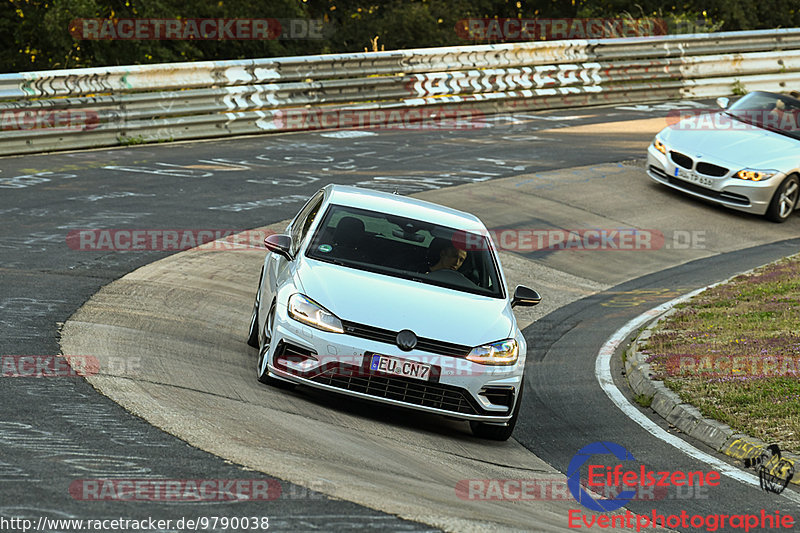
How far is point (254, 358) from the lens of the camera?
9172 millimetres

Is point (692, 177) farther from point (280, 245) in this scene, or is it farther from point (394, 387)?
point (394, 387)

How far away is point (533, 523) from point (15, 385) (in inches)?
142

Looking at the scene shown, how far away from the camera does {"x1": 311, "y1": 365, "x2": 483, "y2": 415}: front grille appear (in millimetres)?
7578

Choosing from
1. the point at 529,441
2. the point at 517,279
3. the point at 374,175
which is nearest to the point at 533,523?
the point at 529,441

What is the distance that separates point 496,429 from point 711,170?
10.1m

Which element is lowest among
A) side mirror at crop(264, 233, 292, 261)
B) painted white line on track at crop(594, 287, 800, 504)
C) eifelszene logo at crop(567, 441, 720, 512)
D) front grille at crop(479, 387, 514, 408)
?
painted white line on track at crop(594, 287, 800, 504)

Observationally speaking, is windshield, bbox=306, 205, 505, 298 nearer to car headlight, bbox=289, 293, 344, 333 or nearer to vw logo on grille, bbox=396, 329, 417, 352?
car headlight, bbox=289, 293, 344, 333

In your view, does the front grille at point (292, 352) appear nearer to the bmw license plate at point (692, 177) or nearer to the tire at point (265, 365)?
the tire at point (265, 365)

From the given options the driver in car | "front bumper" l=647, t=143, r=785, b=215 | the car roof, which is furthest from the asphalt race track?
the car roof

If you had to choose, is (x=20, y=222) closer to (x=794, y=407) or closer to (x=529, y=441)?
(x=529, y=441)

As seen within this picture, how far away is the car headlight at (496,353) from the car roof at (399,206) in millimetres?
1577

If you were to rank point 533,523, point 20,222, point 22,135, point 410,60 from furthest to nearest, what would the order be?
point 410,60
point 22,135
point 20,222
point 533,523

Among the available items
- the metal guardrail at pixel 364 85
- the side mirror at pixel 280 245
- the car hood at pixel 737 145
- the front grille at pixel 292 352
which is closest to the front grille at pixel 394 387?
the front grille at pixel 292 352

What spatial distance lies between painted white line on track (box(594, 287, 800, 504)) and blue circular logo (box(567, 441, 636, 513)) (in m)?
0.53
